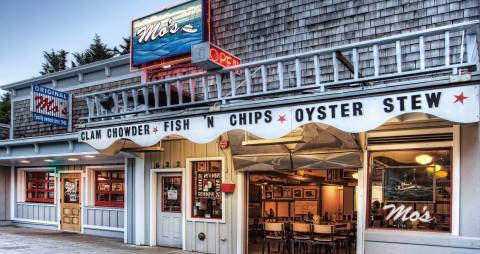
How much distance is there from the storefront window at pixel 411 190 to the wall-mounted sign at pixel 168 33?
18.4ft

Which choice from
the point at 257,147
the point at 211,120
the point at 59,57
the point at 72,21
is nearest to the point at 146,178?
the point at 257,147

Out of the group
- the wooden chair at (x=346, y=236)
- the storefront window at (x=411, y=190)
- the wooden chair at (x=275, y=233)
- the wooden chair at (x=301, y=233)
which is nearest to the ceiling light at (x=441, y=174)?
the storefront window at (x=411, y=190)

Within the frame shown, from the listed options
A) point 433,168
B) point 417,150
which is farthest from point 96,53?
point 433,168

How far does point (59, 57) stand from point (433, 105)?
38531 mm

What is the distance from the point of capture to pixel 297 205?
15.9 meters

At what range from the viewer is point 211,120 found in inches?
368

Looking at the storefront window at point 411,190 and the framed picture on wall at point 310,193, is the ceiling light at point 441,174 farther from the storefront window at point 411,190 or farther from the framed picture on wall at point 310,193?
the framed picture on wall at point 310,193

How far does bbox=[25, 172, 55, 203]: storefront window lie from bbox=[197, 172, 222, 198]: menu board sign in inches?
321

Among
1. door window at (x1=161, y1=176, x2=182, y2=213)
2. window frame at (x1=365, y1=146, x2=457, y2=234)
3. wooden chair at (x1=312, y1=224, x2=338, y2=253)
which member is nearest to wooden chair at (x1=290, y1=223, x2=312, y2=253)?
wooden chair at (x1=312, y1=224, x2=338, y2=253)

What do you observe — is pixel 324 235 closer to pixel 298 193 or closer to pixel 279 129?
pixel 279 129

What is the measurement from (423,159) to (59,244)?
382 inches

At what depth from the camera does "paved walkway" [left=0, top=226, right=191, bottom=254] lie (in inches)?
483

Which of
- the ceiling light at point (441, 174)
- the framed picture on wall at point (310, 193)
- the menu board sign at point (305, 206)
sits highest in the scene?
the ceiling light at point (441, 174)

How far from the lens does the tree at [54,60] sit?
4069cm
